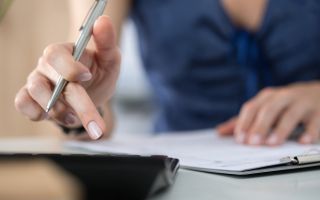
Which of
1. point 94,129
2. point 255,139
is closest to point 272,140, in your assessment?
point 255,139

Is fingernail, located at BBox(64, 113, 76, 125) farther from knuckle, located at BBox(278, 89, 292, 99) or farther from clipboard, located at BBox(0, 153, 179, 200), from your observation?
knuckle, located at BBox(278, 89, 292, 99)

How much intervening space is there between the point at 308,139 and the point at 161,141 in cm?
16

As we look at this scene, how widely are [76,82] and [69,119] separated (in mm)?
59

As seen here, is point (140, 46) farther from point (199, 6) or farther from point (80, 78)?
point (80, 78)

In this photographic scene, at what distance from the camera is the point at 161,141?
573mm

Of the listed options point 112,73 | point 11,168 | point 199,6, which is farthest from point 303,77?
point 11,168

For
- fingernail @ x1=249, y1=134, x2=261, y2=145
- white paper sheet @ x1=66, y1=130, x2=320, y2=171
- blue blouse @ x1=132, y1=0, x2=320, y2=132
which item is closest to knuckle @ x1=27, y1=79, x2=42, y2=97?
white paper sheet @ x1=66, y1=130, x2=320, y2=171

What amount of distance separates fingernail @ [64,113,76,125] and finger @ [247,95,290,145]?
0.19m

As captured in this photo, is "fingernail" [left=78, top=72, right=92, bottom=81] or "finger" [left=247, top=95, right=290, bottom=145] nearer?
"fingernail" [left=78, top=72, right=92, bottom=81]

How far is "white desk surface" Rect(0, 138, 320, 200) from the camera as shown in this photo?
1.05 feet

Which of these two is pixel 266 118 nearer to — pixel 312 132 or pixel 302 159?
pixel 312 132

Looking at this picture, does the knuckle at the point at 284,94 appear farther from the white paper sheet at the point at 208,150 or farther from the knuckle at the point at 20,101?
the knuckle at the point at 20,101

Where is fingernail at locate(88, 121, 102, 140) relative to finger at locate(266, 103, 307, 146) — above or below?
below

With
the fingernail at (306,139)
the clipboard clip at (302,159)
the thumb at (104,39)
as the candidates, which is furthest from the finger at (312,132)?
the thumb at (104,39)
